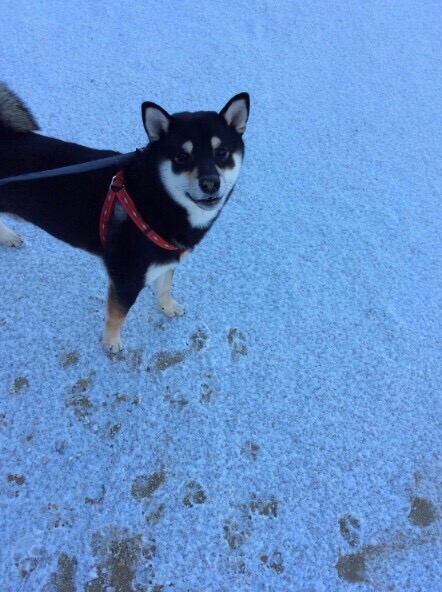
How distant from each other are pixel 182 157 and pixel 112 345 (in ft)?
3.52

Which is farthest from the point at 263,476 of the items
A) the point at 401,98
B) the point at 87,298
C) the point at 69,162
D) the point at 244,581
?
the point at 401,98

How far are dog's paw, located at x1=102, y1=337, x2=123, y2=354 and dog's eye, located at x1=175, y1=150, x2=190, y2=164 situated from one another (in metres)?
1.02

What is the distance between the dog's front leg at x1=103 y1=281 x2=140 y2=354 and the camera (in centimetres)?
175

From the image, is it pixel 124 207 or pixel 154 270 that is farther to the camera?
pixel 154 270

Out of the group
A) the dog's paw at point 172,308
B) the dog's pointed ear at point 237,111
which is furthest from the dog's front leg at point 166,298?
the dog's pointed ear at point 237,111

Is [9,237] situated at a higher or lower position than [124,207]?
lower

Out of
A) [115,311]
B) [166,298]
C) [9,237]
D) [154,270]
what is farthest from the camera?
[9,237]

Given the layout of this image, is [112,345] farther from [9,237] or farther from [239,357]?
[9,237]

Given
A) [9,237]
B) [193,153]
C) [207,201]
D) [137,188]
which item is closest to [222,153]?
[193,153]

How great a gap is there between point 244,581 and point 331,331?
136cm

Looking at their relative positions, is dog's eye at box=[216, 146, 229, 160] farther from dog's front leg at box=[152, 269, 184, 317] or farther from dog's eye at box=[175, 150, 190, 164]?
dog's front leg at box=[152, 269, 184, 317]

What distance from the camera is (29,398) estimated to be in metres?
1.85

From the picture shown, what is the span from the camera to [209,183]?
4.82ft

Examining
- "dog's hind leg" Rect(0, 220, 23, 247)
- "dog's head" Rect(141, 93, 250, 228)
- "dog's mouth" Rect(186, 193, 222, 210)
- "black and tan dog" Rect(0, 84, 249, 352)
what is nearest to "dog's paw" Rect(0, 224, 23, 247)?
"dog's hind leg" Rect(0, 220, 23, 247)
